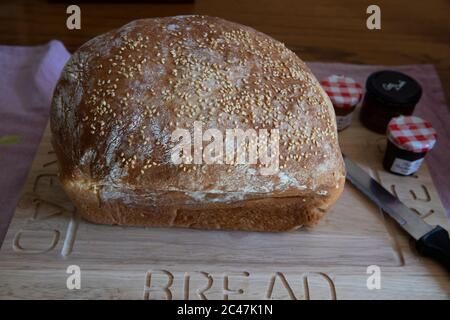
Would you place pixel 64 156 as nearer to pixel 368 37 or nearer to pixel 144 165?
pixel 144 165

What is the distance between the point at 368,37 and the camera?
2482mm

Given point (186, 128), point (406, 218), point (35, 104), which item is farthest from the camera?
point (35, 104)

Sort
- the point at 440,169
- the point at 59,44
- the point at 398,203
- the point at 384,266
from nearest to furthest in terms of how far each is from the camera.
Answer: the point at 384,266 → the point at 398,203 → the point at 440,169 → the point at 59,44

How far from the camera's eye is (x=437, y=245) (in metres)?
1.48

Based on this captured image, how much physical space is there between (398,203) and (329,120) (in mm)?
367

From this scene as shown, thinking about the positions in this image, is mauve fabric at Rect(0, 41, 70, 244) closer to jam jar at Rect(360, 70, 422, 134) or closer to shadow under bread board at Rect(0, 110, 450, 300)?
shadow under bread board at Rect(0, 110, 450, 300)

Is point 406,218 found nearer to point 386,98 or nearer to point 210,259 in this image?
point 386,98

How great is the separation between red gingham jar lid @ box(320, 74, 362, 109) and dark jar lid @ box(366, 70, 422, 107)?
0.06 m

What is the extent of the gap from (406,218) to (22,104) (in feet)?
5.10

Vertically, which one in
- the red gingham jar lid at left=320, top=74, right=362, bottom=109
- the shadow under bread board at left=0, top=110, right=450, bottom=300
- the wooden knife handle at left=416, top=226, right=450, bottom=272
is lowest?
Result: the shadow under bread board at left=0, top=110, right=450, bottom=300

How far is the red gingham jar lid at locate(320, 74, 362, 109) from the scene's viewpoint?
1839 mm

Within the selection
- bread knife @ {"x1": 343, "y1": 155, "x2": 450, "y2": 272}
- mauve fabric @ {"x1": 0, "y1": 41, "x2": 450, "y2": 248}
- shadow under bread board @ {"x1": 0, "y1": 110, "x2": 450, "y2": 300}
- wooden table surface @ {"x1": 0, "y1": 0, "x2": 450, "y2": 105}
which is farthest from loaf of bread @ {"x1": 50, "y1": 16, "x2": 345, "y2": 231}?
wooden table surface @ {"x1": 0, "y1": 0, "x2": 450, "y2": 105}

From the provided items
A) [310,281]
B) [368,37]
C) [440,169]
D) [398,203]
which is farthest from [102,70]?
[368,37]

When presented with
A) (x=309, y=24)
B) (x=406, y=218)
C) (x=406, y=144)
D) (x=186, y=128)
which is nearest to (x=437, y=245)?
(x=406, y=218)
